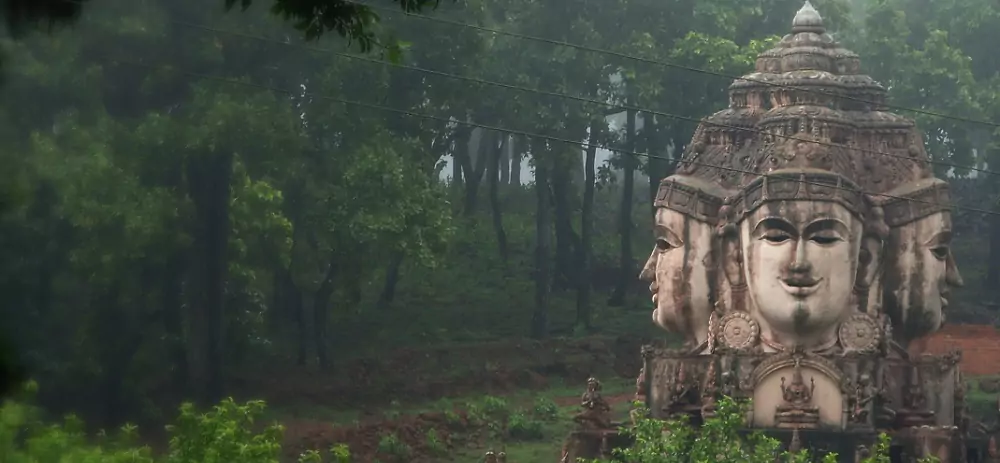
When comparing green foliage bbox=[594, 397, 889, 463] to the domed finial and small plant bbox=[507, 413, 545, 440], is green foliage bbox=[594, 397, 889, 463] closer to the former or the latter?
the domed finial

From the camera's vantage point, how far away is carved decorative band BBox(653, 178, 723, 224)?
2980 centimetres

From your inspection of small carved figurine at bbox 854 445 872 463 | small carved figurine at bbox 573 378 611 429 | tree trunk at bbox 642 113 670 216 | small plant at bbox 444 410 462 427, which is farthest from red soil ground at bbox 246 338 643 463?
small carved figurine at bbox 854 445 872 463

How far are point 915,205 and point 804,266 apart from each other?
231 centimetres

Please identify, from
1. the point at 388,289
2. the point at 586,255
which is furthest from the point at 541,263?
the point at 388,289

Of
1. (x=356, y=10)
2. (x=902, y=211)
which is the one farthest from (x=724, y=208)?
(x=356, y=10)

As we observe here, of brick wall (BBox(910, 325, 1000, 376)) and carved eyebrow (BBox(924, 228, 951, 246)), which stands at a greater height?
carved eyebrow (BBox(924, 228, 951, 246))

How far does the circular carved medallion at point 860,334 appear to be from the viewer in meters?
28.5

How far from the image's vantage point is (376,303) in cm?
4588

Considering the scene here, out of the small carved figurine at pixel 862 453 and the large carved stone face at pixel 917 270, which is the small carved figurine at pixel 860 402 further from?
the large carved stone face at pixel 917 270

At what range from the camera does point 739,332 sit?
2884 centimetres

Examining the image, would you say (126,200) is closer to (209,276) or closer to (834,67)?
(209,276)

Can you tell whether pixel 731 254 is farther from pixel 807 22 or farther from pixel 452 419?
pixel 452 419

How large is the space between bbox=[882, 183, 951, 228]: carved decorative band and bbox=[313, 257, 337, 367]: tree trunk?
11.8 m

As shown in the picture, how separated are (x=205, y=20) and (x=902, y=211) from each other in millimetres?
12612
